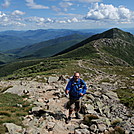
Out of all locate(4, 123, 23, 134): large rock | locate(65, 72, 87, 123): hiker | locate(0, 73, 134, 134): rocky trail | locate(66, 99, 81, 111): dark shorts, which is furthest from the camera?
locate(66, 99, 81, 111): dark shorts

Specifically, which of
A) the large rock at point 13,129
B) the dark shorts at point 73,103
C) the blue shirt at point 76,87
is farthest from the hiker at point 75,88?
the large rock at point 13,129

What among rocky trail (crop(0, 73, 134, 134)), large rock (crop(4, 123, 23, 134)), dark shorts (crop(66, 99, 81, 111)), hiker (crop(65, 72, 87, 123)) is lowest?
rocky trail (crop(0, 73, 134, 134))

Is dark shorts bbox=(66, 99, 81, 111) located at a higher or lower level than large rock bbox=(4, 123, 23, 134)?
higher

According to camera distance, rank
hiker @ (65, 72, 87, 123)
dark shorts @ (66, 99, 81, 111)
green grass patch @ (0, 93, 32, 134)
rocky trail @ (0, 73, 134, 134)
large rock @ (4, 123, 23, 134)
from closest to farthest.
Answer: large rock @ (4, 123, 23, 134) < rocky trail @ (0, 73, 134, 134) < green grass patch @ (0, 93, 32, 134) < hiker @ (65, 72, 87, 123) < dark shorts @ (66, 99, 81, 111)

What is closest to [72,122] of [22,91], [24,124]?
[24,124]

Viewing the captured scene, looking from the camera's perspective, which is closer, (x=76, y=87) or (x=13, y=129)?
(x=13, y=129)

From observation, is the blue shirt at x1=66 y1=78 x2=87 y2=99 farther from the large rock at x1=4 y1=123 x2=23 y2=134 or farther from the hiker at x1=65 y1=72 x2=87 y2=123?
the large rock at x1=4 y1=123 x2=23 y2=134

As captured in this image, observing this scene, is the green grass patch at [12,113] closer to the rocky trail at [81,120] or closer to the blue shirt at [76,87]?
the rocky trail at [81,120]

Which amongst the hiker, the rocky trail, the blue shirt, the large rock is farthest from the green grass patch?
the blue shirt

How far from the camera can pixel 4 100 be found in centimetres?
1798

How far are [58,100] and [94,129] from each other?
7.79m

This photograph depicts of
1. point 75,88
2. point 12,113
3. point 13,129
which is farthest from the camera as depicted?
point 12,113

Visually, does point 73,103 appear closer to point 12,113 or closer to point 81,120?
point 81,120

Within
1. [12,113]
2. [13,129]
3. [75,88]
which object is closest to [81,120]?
[75,88]
